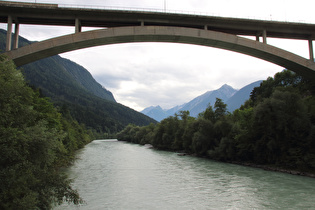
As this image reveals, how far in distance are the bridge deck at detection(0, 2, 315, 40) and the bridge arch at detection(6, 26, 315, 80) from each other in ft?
3.03

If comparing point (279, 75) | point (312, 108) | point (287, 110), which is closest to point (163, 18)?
point (287, 110)

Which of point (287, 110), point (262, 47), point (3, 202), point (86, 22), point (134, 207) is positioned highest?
point (86, 22)

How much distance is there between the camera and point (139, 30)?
39.1ft

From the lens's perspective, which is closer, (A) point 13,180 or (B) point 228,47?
(A) point 13,180

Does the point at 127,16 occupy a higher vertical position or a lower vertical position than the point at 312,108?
higher

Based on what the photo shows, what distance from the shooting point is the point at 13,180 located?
5789mm

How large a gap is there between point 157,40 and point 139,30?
1.38 m

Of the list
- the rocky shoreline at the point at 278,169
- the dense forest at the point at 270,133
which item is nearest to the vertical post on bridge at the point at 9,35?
the dense forest at the point at 270,133

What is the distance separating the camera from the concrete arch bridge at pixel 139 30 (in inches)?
440

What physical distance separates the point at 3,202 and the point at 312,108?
66.9ft

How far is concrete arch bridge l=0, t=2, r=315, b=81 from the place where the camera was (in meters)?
11.2

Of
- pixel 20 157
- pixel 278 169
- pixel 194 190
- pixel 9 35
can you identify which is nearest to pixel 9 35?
pixel 9 35

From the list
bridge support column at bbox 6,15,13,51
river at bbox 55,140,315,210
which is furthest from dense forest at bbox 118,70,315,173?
bridge support column at bbox 6,15,13,51

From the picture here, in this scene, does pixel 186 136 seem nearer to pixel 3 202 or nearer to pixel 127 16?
pixel 127 16
